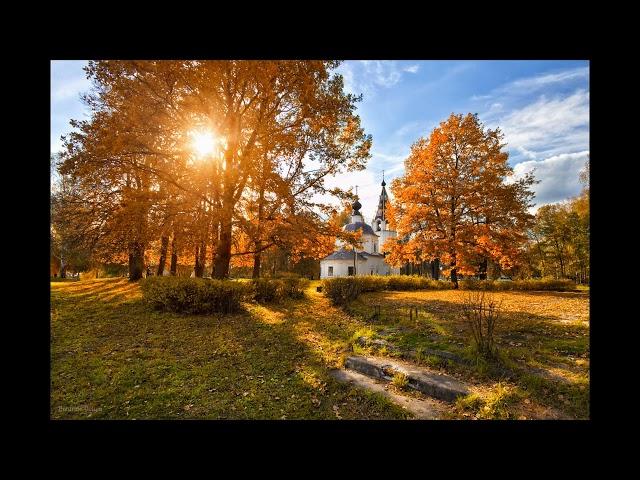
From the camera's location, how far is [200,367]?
16.5ft

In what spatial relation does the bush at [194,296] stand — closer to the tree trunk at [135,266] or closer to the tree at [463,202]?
the tree trunk at [135,266]

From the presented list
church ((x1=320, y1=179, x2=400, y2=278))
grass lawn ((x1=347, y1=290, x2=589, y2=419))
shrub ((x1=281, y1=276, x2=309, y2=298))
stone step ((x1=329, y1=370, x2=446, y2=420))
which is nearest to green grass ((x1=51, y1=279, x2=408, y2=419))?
stone step ((x1=329, y1=370, x2=446, y2=420))

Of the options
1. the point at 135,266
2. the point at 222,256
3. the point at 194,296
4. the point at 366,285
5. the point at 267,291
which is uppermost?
the point at 222,256

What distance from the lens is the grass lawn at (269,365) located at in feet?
11.7

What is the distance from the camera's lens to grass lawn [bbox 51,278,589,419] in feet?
11.7

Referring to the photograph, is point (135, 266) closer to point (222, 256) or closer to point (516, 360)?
point (222, 256)

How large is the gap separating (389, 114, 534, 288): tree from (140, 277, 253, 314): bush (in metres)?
13.0

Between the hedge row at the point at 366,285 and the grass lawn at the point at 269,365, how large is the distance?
334 cm

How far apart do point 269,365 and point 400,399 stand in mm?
2369

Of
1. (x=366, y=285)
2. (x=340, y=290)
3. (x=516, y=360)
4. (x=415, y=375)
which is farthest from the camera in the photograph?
(x=366, y=285)

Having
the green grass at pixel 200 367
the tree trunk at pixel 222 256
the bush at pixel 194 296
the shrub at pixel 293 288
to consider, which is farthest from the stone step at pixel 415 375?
the shrub at pixel 293 288

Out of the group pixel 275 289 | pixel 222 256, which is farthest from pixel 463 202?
pixel 222 256
